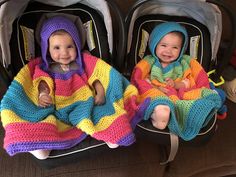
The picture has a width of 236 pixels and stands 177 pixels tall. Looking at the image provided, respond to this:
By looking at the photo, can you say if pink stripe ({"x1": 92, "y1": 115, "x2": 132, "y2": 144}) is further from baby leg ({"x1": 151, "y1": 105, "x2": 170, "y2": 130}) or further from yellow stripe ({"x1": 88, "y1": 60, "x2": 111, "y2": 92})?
yellow stripe ({"x1": 88, "y1": 60, "x2": 111, "y2": 92})

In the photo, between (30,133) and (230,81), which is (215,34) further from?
(30,133)

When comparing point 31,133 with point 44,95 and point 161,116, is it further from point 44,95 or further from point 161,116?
point 161,116

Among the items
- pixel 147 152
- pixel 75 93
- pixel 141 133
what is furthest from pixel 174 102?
pixel 75 93

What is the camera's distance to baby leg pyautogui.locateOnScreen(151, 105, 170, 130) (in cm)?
123

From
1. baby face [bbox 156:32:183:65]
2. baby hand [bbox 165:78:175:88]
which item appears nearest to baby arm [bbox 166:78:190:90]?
baby hand [bbox 165:78:175:88]

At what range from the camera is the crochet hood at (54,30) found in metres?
1.34

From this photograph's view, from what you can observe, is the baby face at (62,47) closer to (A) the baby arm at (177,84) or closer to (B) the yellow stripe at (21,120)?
(B) the yellow stripe at (21,120)

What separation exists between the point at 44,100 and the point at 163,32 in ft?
2.16

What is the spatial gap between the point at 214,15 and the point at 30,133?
40.2 inches

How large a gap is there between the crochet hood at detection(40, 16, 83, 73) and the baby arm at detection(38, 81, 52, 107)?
100 mm

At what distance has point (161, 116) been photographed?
4.03 ft

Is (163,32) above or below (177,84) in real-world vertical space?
above

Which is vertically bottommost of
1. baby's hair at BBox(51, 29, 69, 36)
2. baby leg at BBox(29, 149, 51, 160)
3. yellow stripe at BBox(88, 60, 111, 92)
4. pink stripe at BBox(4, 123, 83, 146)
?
baby leg at BBox(29, 149, 51, 160)

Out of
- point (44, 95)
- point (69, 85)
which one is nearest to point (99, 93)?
point (69, 85)
